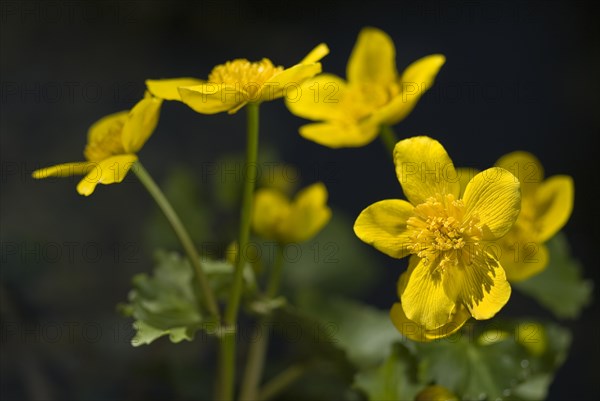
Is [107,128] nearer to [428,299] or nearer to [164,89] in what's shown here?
[164,89]

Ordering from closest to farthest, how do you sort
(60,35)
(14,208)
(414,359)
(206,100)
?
(206,100), (414,359), (14,208), (60,35)

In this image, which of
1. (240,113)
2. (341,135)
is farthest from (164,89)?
(240,113)

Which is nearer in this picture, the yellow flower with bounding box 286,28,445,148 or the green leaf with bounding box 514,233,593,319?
the yellow flower with bounding box 286,28,445,148

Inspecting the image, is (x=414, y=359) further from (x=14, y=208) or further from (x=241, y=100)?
(x=14, y=208)

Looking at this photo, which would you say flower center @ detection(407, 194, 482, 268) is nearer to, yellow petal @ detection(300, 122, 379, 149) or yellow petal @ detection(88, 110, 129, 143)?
yellow petal @ detection(300, 122, 379, 149)

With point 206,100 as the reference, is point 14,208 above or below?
below

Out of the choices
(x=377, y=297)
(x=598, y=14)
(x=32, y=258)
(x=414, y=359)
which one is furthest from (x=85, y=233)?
(x=598, y=14)

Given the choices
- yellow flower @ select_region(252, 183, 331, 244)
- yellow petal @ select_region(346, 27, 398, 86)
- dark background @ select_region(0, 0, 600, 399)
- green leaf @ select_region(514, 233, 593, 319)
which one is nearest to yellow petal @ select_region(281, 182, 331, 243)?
yellow flower @ select_region(252, 183, 331, 244)
